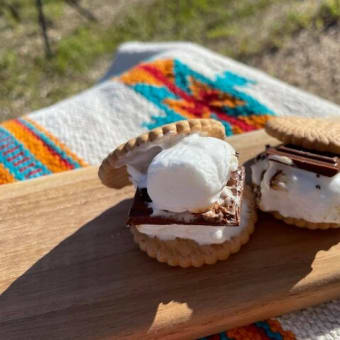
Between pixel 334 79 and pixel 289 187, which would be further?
pixel 334 79

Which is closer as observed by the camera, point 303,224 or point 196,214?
point 196,214

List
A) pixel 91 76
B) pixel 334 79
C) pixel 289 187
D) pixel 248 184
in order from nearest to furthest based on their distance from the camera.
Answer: pixel 289 187
pixel 248 184
pixel 334 79
pixel 91 76

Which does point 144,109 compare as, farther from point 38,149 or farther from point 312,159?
point 312,159

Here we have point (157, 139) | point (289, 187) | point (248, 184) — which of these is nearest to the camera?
point (157, 139)

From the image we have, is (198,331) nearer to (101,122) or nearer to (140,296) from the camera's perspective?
(140,296)

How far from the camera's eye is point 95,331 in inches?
42.6

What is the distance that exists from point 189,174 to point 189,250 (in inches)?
9.6

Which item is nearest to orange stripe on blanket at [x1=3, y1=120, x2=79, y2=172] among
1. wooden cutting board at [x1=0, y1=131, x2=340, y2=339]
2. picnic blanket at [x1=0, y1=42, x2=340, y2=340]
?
picnic blanket at [x1=0, y1=42, x2=340, y2=340]

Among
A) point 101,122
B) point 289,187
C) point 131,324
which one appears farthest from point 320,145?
point 101,122

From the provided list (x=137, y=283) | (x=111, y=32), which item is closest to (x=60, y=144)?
(x=137, y=283)

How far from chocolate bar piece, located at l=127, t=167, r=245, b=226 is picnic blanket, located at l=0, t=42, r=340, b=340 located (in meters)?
0.60

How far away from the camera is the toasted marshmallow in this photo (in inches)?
40.8

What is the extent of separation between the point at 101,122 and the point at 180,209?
855mm

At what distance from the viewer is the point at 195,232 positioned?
117 centimetres
